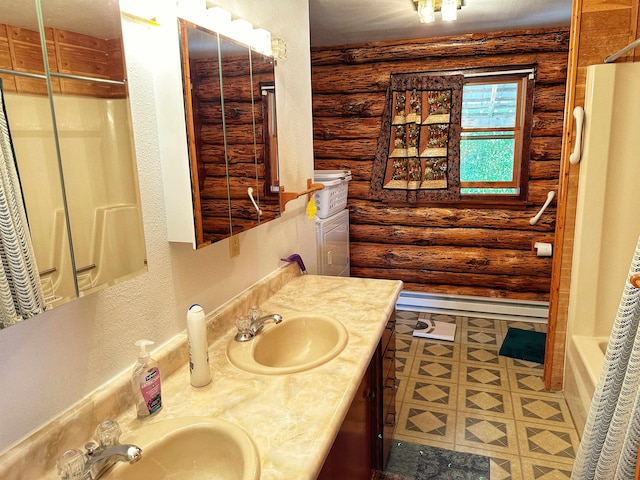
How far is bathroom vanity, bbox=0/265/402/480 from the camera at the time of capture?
3.12 feet

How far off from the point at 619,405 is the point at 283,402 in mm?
892

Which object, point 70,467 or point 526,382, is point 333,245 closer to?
point 526,382

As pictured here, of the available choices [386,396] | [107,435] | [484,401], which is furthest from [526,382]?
[107,435]

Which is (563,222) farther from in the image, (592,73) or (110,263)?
(110,263)

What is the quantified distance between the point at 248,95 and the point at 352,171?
2327 mm

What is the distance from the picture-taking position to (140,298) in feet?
4.07

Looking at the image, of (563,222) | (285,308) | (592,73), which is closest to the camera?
(285,308)

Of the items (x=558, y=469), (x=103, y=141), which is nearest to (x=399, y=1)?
(x=103, y=141)

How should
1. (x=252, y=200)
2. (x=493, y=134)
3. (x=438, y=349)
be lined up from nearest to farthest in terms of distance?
1. (x=252, y=200)
2. (x=438, y=349)
3. (x=493, y=134)

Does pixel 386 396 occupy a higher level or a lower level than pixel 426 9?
lower

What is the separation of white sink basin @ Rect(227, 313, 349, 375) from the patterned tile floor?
37.4 inches

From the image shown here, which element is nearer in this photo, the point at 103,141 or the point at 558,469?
the point at 103,141

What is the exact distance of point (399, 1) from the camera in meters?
2.63

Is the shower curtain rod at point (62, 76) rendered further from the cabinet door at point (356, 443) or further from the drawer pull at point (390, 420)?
the drawer pull at point (390, 420)
